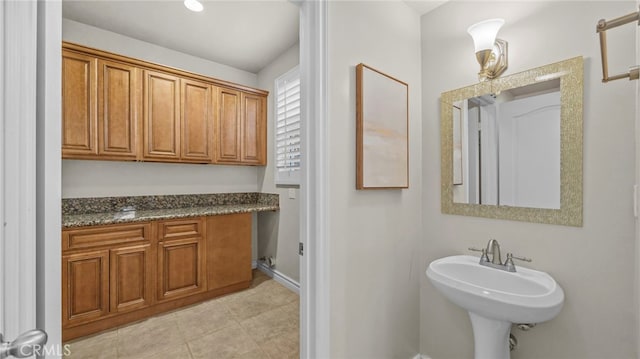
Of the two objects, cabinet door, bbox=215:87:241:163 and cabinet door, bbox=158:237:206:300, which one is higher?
cabinet door, bbox=215:87:241:163

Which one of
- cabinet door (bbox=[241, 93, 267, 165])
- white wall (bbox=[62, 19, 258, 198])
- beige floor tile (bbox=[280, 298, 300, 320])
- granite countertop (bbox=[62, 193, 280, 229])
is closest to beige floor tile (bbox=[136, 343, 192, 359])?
beige floor tile (bbox=[280, 298, 300, 320])

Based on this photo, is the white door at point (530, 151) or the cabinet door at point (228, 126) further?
the cabinet door at point (228, 126)

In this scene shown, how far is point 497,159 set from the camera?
1.52 m

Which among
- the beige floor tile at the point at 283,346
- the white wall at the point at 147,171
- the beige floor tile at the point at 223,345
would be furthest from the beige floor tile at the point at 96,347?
the white wall at the point at 147,171

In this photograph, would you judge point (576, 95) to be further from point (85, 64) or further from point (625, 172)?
point (85, 64)

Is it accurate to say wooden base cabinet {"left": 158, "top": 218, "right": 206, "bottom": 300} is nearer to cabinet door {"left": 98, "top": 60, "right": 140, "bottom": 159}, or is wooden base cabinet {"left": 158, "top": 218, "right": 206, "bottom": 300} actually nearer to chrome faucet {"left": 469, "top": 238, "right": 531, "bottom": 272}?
cabinet door {"left": 98, "top": 60, "right": 140, "bottom": 159}

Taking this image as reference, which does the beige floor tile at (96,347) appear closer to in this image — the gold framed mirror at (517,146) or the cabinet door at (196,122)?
the cabinet door at (196,122)

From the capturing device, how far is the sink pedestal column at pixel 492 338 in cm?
128

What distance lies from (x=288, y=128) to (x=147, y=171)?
160 cm

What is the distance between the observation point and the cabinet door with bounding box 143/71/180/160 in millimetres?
2598

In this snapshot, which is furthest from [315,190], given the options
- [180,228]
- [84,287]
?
[84,287]

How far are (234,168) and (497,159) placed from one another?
289cm

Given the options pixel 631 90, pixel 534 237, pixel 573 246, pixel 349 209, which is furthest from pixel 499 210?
pixel 349 209

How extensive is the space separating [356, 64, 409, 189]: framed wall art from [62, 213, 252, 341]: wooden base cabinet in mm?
1853
